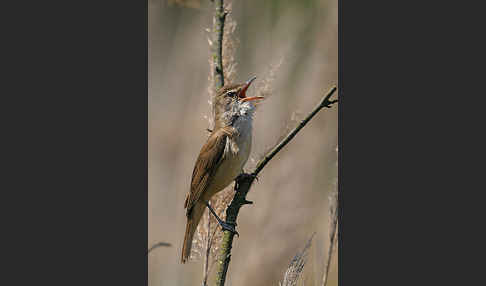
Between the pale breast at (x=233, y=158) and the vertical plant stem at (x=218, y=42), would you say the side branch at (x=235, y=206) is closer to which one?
the pale breast at (x=233, y=158)

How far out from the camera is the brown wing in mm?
4930

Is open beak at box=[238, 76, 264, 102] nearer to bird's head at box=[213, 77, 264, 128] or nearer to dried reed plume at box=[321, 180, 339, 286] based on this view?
bird's head at box=[213, 77, 264, 128]

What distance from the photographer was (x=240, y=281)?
471cm

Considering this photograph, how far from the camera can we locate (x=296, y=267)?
4.77 metres

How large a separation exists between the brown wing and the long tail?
5 centimetres

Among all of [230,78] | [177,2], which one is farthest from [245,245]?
[177,2]

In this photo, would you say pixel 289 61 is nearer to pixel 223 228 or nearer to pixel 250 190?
pixel 250 190

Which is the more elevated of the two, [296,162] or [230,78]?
[230,78]

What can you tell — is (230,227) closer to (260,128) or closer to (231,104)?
(260,128)

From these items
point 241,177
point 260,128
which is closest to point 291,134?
point 260,128

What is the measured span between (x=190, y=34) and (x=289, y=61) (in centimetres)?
86

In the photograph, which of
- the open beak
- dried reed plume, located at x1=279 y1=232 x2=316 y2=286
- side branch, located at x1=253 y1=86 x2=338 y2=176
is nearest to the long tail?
side branch, located at x1=253 y1=86 x2=338 y2=176

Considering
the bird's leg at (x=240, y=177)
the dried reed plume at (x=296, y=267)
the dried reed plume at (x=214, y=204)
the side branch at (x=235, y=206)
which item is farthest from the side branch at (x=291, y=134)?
the dried reed plume at (x=296, y=267)

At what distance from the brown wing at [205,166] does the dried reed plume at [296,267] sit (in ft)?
3.19
